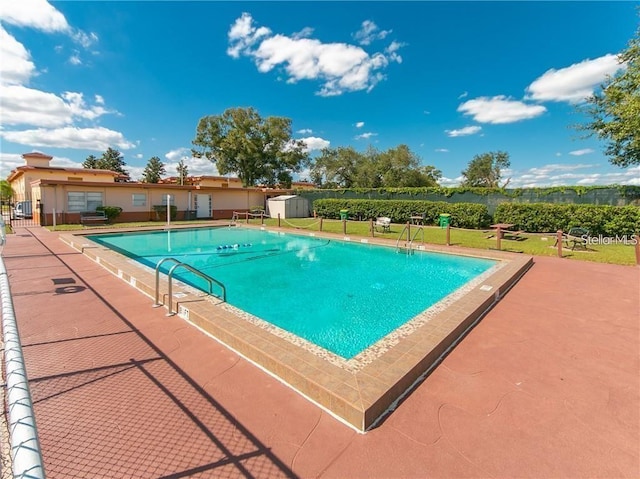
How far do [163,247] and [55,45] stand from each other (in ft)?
30.2

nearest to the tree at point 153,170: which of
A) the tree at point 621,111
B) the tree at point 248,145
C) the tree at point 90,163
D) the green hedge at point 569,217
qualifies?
the tree at point 90,163

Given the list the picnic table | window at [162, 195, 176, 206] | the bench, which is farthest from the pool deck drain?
window at [162, 195, 176, 206]

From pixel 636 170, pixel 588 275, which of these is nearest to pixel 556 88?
pixel 636 170

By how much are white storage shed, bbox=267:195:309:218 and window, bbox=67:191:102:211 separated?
38.7 feet

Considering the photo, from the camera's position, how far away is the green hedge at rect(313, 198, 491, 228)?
1766 centimetres

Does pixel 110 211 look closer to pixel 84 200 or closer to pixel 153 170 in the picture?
pixel 84 200

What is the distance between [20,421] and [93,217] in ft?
71.8

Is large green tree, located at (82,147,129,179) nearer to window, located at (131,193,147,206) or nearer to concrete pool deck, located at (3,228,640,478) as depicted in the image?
window, located at (131,193,147,206)

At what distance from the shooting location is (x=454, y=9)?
14.7 meters

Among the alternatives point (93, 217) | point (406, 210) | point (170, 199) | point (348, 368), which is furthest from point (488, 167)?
point (348, 368)

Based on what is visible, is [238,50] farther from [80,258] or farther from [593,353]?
[593,353]

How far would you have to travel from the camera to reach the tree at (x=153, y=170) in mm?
67000

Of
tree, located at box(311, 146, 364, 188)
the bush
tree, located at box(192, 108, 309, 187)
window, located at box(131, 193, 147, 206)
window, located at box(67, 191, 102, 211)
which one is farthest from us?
tree, located at box(311, 146, 364, 188)

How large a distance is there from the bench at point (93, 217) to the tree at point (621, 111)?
27930mm
